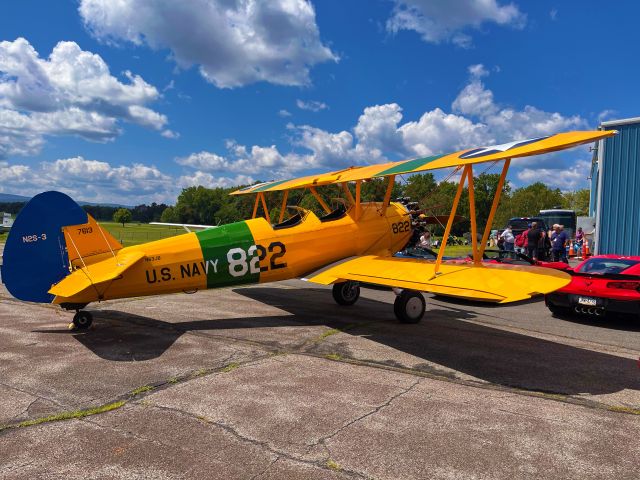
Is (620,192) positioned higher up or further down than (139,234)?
higher up

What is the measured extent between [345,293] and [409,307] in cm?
228

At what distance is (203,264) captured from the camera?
7715mm

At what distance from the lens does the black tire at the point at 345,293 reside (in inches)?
403

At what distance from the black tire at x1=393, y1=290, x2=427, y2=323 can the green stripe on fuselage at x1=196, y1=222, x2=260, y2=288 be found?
2.71 m

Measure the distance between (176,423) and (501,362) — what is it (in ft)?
13.8

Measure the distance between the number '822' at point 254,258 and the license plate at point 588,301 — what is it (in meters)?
5.64

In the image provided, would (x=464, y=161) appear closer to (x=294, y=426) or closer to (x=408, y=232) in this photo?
(x=408, y=232)

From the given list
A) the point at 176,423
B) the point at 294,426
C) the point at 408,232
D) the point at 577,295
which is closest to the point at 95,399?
the point at 176,423

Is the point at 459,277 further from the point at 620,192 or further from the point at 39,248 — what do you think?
the point at 620,192

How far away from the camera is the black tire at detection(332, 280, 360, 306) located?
33.6 ft

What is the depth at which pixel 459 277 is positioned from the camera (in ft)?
21.5

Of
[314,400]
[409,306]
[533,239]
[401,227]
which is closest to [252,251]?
[409,306]

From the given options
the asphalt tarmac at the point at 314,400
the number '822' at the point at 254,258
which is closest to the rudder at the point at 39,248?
the asphalt tarmac at the point at 314,400

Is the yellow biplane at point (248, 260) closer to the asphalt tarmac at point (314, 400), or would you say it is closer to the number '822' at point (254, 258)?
the number '822' at point (254, 258)
